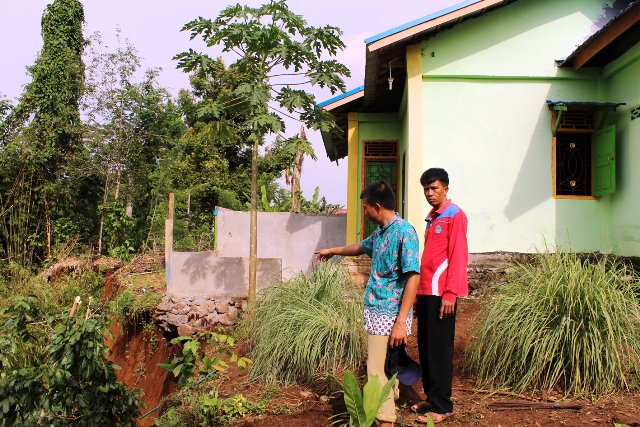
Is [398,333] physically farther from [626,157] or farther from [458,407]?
[626,157]

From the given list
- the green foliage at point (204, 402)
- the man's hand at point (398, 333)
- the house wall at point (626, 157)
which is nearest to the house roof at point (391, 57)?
the house wall at point (626, 157)

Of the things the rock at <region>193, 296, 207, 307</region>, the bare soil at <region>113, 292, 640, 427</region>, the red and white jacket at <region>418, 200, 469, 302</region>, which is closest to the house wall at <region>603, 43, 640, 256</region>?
the bare soil at <region>113, 292, 640, 427</region>

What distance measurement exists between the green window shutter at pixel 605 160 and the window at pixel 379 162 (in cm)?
333

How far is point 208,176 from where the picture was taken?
17.4 m

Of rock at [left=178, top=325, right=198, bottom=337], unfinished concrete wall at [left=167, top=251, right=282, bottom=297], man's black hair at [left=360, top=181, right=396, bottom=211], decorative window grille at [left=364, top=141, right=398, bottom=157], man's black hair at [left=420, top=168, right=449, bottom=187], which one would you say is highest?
decorative window grille at [left=364, top=141, right=398, bottom=157]

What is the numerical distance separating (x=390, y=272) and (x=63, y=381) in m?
2.15

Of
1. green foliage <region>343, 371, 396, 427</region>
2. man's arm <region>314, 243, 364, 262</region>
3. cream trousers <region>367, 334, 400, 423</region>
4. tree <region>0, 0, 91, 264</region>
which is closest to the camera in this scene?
green foliage <region>343, 371, 396, 427</region>

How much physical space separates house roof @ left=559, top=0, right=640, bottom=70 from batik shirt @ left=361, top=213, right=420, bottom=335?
4.17 metres

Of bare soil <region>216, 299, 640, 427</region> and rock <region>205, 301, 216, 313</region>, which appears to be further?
rock <region>205, 301, 216, 313</region>

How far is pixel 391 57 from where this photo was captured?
7.47 m

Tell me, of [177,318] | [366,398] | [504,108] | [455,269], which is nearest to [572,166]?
[504,108]

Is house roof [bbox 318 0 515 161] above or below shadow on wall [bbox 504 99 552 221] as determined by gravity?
above

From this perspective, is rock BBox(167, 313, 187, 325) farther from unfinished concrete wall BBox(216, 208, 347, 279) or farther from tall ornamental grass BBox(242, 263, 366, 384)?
tall ornamental grass BBox(242, 263, 366, 384)

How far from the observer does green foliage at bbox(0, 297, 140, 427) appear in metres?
3.17
